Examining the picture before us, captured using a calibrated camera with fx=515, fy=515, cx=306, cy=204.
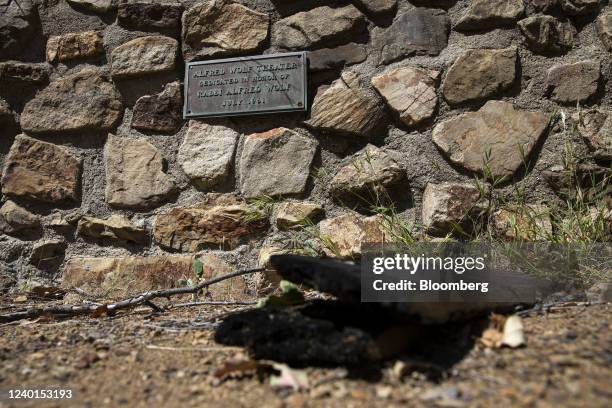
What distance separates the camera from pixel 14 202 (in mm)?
2414

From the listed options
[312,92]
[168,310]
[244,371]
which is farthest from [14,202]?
[244,371]

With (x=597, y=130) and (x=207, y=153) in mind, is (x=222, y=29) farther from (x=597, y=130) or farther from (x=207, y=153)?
(x=597, y=130)

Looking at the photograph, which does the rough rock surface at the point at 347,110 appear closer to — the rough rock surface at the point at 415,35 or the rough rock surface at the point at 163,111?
the rough rock surface at the point at 415,35

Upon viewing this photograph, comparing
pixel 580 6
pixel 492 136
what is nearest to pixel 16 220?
pixel 492 136

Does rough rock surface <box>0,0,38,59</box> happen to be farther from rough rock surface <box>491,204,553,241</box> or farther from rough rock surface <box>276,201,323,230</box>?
rough rock surface <box>491,204,553,241</box>

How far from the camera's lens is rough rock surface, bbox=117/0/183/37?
2.36 m

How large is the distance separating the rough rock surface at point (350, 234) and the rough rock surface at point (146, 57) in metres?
1.06

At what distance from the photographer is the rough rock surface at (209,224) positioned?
7.12 feet

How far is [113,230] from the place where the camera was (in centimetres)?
229

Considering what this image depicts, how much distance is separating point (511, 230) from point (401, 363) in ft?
3.37

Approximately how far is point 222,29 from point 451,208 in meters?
1.28

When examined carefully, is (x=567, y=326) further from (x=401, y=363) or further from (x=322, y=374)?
(x=322, y=374)

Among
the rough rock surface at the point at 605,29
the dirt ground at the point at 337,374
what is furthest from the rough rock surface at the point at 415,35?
the dirt ground at the point at 337,374

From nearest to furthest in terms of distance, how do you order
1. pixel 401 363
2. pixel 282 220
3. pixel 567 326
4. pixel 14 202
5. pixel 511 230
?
1. pixel 401 363
2. pixel 567 326
3. pixel 511 230
4. pixel 282 220
5. pixel 14 202
